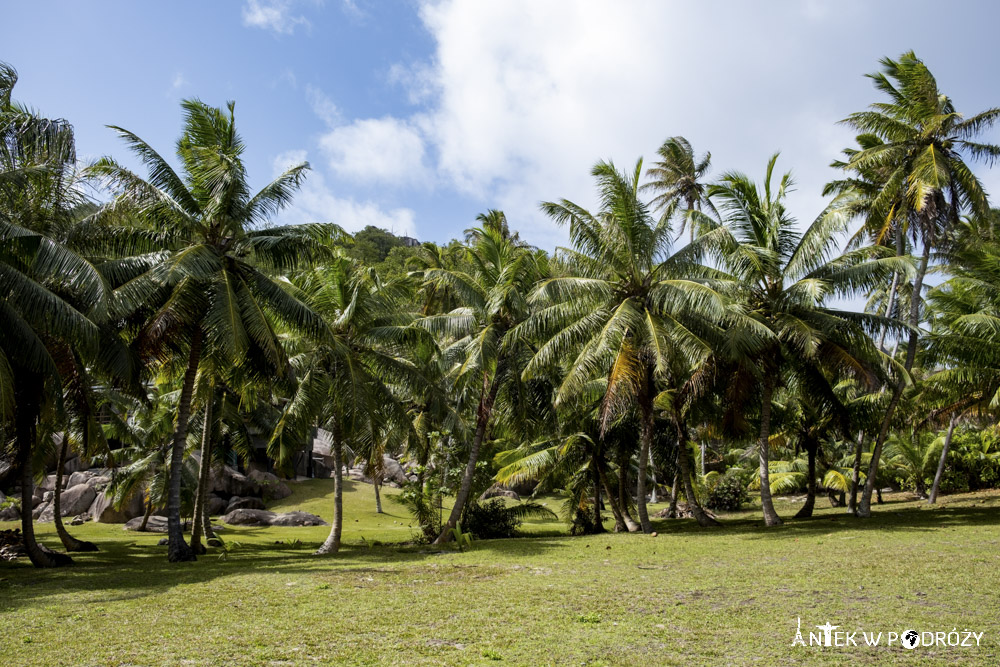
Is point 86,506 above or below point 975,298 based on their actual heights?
below

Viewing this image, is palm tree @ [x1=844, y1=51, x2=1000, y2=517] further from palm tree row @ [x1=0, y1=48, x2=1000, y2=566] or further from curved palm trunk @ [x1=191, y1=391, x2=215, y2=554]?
curved palm trunk @ [x1=191, y1=391, x2=215, y2=554]

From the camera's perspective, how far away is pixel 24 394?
45.9ft

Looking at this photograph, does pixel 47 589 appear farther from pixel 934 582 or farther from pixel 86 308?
pixel 934 582

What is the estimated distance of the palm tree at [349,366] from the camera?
17.8 meters

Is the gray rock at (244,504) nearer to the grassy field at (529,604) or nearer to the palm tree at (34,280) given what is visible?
the grassy field at (529,604)

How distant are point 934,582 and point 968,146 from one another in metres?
15.5

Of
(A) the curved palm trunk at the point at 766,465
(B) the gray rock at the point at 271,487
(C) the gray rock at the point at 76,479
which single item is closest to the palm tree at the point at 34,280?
(A) the curved palm trunk at the point at 766,465

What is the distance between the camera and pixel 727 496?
32.5 meters

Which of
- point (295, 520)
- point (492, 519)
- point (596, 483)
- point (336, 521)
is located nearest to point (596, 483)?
point (596, 483)

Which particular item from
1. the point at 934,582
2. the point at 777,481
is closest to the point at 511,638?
the point at 934,582

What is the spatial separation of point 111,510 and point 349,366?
19.8 m

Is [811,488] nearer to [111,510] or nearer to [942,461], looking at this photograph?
[942,461]

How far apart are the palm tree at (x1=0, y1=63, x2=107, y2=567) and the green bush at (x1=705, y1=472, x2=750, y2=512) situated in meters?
26.5

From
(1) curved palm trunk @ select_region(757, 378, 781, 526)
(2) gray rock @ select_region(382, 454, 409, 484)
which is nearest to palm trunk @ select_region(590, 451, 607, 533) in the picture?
(1) curved palm trunk @ select_region(757, 378, 781, 526)
